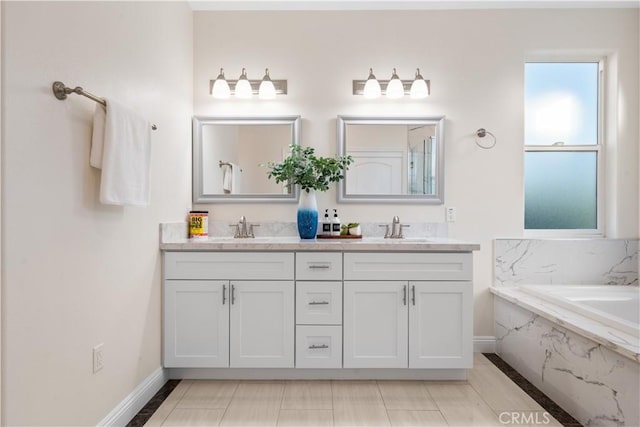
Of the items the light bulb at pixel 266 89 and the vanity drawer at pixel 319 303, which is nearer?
the vanity drawer at pixel 319 303

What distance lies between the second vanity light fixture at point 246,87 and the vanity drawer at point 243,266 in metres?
1.16

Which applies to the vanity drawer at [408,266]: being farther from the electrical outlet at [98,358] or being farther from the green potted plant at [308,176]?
the electrical outlet at [98,358]

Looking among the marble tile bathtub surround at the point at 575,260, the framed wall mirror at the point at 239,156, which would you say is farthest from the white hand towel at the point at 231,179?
the marble tile bathtub surround at the point at 575,260

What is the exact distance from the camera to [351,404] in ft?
6.58

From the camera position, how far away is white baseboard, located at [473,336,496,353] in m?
2.73

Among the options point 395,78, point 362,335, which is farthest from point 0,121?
point 395,78

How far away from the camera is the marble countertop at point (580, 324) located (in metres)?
1.57

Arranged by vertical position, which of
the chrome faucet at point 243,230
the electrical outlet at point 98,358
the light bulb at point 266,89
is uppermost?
the light bulb at point 266,89

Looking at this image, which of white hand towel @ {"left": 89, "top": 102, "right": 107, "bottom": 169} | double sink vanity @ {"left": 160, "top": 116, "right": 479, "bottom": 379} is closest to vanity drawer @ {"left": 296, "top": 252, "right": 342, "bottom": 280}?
double sink vanity @ {"left": 160, "top": 116, "right": 479, "bottom": 379}

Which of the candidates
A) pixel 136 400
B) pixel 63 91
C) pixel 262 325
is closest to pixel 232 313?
pixel 262 325

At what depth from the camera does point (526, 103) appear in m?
2.86

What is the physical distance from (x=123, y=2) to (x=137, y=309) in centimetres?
146

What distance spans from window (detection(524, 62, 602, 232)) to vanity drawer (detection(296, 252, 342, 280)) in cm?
157

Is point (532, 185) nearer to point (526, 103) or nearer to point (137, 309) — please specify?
point (526, 103)
